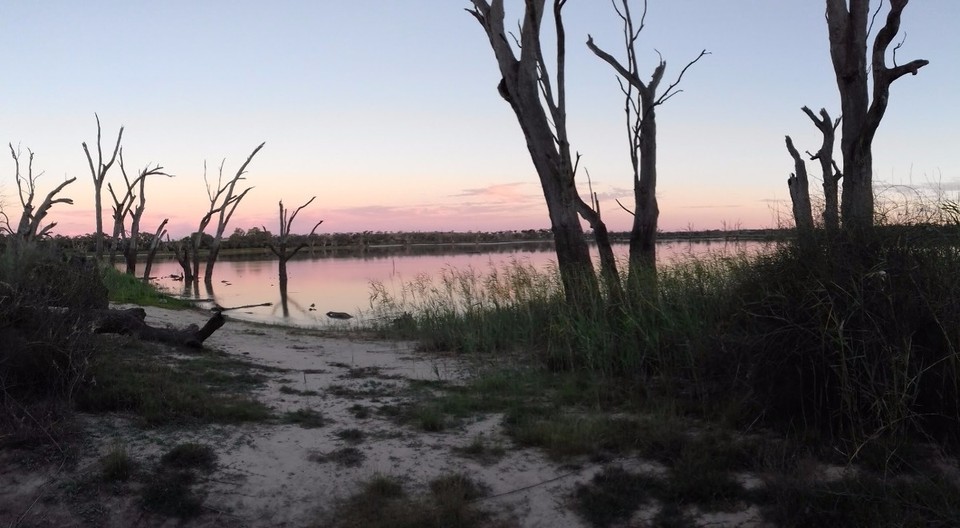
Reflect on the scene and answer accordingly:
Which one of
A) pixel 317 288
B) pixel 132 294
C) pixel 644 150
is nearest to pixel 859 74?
pixel 644 150

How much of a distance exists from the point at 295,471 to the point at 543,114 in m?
7.33

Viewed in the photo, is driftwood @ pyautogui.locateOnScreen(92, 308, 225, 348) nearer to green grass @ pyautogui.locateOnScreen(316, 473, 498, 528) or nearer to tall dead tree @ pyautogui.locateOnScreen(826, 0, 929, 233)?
green grass @ pyautogui.locateOnScreen(316, 473, 498, 528)

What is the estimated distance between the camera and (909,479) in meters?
3.68

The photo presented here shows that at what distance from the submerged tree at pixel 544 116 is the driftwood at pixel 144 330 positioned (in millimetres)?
4933

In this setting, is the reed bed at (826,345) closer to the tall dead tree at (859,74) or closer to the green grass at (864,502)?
the green grass at (864,502)

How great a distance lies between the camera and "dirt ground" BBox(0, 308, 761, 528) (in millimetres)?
3697

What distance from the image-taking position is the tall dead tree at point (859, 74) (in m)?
7.35

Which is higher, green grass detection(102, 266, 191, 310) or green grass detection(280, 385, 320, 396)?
green grass detection(102, 266, 191, 310)

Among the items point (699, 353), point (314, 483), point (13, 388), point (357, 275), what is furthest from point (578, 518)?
point (357, 275)

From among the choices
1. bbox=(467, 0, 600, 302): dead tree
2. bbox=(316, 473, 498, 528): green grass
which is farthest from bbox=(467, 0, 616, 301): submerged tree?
bbox=(316, 473, 498, 528): green grass

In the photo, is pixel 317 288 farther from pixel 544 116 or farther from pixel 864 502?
pixel 864 502

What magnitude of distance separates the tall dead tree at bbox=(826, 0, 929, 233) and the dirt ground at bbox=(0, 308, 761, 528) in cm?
518

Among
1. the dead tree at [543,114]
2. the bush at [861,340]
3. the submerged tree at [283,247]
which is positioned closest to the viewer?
the bush at [861,340]

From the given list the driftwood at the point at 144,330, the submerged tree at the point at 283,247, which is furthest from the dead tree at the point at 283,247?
the driftwood at the point at 144,330
